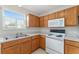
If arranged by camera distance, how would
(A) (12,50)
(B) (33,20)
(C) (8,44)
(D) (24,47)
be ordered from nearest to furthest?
(C) (8,44) < (A) (12,50) < (D) (24,47) < (B) (33,20)

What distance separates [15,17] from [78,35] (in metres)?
2.65

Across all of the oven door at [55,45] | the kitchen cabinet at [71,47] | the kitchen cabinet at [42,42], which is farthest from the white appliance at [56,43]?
the kitchen cabinet at [42,42]

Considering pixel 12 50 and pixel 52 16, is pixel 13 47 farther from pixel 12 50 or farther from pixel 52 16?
pixel 52 16

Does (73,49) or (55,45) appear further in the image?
(55,45)

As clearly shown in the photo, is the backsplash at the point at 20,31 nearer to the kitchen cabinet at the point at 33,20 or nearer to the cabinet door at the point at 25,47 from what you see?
the kitchen cabinet at the point at 33,20

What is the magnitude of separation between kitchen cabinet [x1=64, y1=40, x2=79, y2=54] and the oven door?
0.18 meters

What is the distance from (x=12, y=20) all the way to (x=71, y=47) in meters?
2.46

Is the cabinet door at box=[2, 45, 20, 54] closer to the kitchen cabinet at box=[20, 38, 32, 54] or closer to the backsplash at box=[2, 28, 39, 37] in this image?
the kitchen cabinet at box=[20, 38, 32, 54]

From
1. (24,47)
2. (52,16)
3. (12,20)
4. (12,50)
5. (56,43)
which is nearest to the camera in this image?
(12,50)

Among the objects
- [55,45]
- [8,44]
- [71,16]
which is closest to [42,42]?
[55,45]

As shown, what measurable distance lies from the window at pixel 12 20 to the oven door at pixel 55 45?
1491mm

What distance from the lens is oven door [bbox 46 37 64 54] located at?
2.97 m

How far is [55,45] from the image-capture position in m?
3.24

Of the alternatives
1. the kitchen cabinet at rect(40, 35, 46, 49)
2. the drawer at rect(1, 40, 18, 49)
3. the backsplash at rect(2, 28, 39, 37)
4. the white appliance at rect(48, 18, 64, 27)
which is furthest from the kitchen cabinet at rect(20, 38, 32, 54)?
the white appliance at rect(48, 18, 64, 27)
